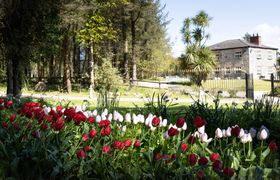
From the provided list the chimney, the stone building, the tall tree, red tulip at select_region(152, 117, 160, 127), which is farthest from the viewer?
the chimney

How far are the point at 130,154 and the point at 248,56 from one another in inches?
2225

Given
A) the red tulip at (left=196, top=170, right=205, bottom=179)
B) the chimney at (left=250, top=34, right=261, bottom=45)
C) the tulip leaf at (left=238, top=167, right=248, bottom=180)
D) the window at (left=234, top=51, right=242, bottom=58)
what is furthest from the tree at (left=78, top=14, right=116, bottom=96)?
the chimney at (left=250, top=34, right=261, bottom=45)

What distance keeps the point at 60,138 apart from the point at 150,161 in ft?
3.18

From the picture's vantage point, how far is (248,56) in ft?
186

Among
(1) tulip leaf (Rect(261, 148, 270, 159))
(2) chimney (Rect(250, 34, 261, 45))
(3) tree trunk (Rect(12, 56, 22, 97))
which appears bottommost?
(1) tulip leaf (Rect(261, 148, 270, 159))

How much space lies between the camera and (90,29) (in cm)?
2356

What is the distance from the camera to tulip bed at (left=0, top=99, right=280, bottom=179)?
2.53m

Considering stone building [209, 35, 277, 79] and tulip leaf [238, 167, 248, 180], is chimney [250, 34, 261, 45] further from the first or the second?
tulip leaf [238, 167, 248, 180]

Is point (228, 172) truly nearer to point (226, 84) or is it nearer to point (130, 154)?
point (130, 154)

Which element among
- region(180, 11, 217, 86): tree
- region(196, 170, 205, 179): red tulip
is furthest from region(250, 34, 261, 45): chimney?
region(196, 170, 205, 179): red tulip

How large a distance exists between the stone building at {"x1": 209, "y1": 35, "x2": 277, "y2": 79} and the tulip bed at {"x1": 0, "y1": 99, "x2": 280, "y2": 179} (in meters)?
54.7

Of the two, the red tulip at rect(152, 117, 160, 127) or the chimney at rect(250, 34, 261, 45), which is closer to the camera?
the red tulip at rect(152, 117, 160, 127)

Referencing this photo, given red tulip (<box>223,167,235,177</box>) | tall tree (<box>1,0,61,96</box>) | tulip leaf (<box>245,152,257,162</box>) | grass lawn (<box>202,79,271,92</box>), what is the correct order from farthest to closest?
1. grass lawn (<box>202,79,271,92</box>)
2. tall tree (<box>1,0,61,96</box>)
3. tulip leaf (<box>245,152,257,162</box>)
4. red tulip (<box>223,167,235,177</box>)

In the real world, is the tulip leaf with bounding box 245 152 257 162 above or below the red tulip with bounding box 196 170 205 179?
below
